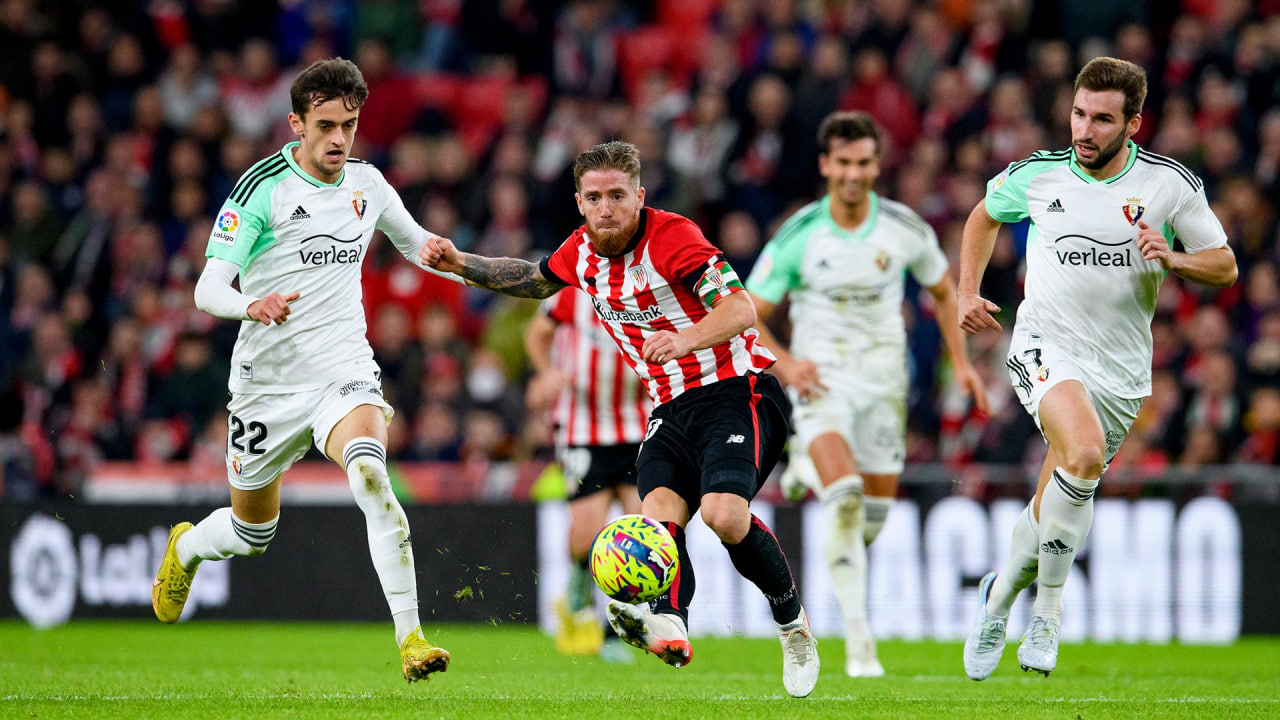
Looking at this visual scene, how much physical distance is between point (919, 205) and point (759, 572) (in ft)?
27.5

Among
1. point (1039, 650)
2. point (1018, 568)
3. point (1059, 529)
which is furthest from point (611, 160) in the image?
point (1039, 650)

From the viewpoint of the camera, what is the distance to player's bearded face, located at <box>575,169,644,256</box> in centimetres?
710

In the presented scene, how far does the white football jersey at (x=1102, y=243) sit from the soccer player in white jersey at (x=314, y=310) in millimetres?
3089

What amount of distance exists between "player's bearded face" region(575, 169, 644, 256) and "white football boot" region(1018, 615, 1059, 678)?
2.62 meters

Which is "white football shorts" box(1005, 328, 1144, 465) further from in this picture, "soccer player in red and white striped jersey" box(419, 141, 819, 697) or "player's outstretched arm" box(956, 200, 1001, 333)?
"soccer player in red and white striped jersey" box(419, 141, 819, 697)

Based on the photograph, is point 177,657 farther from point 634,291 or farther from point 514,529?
point 634,291

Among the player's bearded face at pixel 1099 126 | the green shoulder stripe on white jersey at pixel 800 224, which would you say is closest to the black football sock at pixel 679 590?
the player's bearded face at pixel 1099 126

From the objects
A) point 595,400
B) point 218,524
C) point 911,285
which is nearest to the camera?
point 218,524

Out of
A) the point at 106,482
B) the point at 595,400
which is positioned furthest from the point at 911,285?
the point at 106,482

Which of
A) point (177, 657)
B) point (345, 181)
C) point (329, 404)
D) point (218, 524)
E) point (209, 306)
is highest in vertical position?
point (345, 181)

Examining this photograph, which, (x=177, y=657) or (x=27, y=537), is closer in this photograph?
(x=177, y=657)

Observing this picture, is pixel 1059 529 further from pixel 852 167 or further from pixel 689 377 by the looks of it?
pixel 852 167

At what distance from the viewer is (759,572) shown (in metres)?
7.16

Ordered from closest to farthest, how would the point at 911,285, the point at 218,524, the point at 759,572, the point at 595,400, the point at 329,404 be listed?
the point at 759,572 → the point at 329,404 → the point at 218,524 → the point at 595,400 → the point at 911,285
